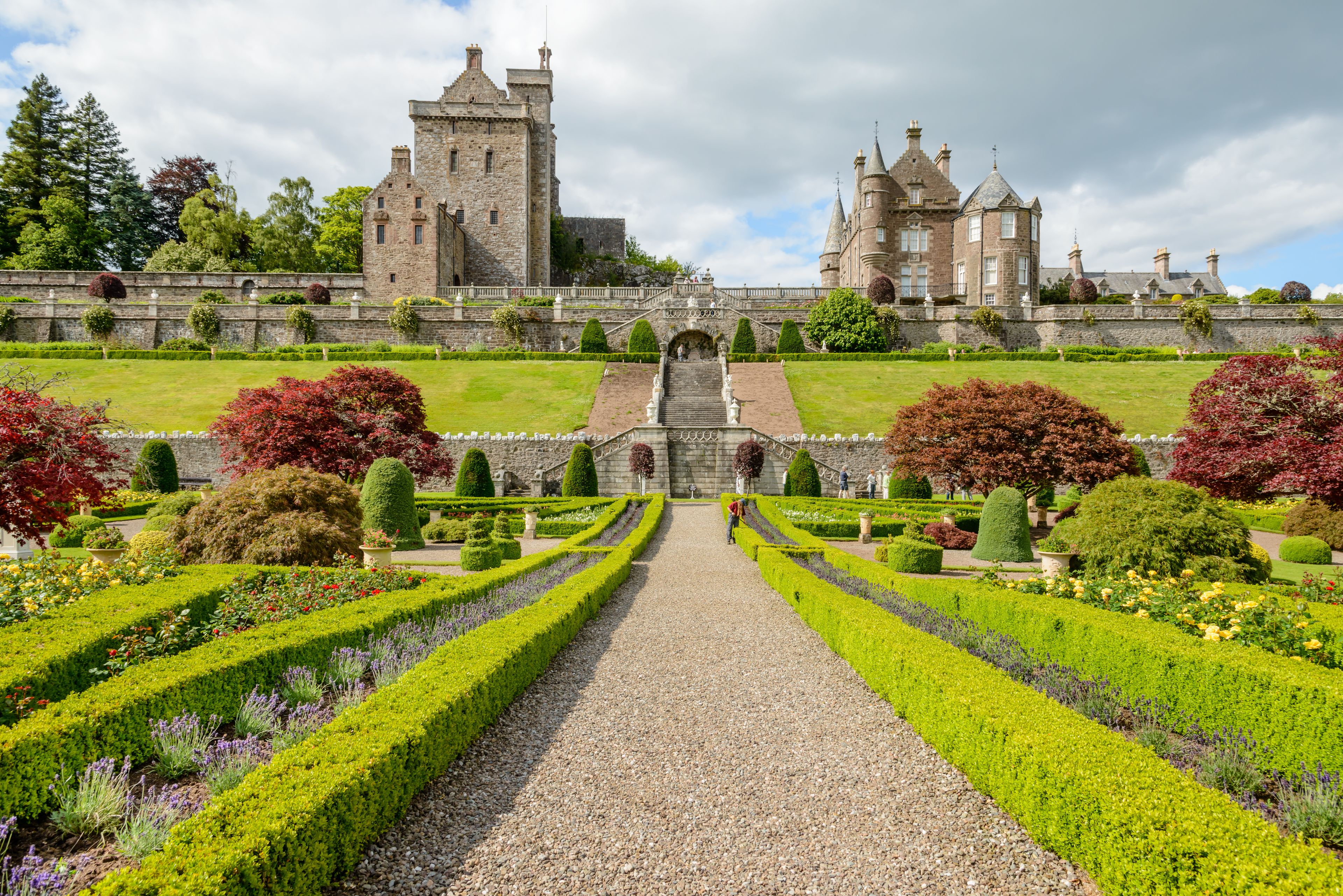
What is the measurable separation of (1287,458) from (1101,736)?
1219 centimetres

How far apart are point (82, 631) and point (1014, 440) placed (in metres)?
19.3

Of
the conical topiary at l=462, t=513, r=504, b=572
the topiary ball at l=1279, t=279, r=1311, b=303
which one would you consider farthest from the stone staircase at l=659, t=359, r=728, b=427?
the topiary ball at l=1279, t=279, r=1311, b=303

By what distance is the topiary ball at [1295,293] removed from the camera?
47.4m

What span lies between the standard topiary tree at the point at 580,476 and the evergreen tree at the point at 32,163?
52.3 metres

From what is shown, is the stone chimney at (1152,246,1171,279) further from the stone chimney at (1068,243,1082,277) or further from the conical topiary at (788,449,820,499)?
the conical topiary at (788,449,820,499)

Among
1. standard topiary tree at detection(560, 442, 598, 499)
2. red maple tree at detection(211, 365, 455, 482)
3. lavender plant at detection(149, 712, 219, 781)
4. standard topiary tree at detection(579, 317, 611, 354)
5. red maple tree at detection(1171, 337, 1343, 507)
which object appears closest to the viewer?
lavender plant at detection(149, 712, 219, 781)

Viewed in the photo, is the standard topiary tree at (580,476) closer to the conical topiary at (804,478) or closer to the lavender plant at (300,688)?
the conical topiary at (804,478)

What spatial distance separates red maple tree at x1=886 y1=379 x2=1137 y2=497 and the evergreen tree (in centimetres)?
6482

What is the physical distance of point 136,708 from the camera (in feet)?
13.9

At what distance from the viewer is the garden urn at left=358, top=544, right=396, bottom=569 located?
37.6ft

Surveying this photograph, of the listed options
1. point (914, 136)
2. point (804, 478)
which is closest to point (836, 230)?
point (914, 136)

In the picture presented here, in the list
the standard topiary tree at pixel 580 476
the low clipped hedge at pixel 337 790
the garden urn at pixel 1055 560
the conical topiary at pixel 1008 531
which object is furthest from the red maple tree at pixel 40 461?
the standard topiary tree at pixel 580 476

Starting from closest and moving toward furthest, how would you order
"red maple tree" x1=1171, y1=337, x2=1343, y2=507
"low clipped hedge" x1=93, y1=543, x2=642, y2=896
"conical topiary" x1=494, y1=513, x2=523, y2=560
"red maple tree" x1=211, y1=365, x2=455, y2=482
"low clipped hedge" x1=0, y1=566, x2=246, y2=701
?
"low clipped hedge" x1=93, y1=543, x2=642, y2=896, "low clipped hedge" x1=0, y1=566, x2=246, y2=701, "red maple tree" x1=1171, y1=337, x2=1343, y2=507, "conical topiary" x1=494, y1=513, x2=523, y2=560, "red maple tree" x1=211, y1=365, x2=455, y2=482

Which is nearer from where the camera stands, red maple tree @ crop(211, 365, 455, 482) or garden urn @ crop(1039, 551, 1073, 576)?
garden urn @ crop(1039, 551, 1073, 576)
